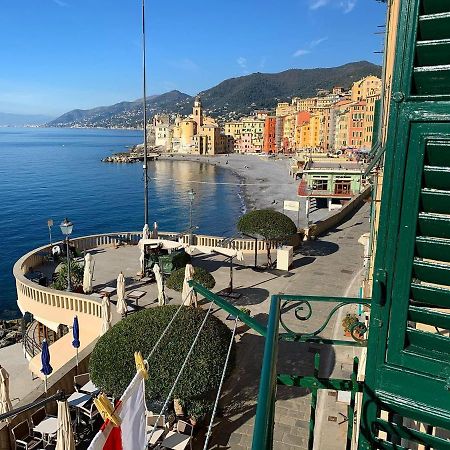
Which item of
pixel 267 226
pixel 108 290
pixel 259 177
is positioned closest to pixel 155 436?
Result: pixel 108 290

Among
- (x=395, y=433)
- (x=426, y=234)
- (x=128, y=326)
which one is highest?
(x=426, y=234)

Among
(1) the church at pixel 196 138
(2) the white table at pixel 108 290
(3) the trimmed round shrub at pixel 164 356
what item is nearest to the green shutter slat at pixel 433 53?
(3) the trimmed round shrub at pixel 164 356

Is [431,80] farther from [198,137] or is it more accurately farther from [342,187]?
[198,137]

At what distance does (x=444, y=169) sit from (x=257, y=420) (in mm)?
1200

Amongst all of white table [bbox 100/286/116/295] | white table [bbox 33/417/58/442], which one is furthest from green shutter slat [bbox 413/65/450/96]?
white table [bbox 100/286/116/295]

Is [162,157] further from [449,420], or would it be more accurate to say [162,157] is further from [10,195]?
[449,420]

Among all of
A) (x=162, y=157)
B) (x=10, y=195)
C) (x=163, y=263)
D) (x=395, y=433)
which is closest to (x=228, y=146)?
(x=162, y=157)

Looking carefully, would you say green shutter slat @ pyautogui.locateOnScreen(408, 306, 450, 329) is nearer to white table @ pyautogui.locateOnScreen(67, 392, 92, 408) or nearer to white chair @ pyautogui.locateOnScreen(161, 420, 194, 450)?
white chair @ pyautogui.locateOnScreen(161, 420, 194, 450)

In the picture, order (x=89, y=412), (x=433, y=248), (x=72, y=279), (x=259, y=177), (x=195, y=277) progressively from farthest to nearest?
1. (x=259, y=177)
2. (x=72, y=279)
3. (x=195, y=277)
4. (x=89, y=412)
5. (x=433, y=248)

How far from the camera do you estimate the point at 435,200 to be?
5.88 ft

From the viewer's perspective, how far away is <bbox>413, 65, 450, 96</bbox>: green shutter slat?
1732 mm

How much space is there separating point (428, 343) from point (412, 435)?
484 millimetres

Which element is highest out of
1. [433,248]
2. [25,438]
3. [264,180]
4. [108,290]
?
[433,248]

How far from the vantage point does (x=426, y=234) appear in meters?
1.85
